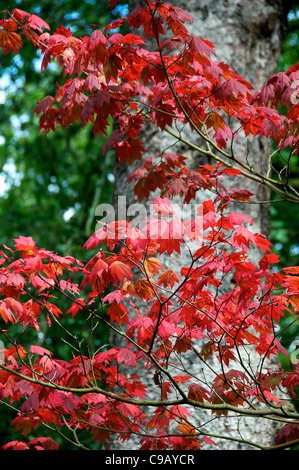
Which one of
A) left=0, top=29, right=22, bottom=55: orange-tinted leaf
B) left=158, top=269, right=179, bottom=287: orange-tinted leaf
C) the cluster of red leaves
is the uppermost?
left=0, top=29, right=22, bottom=55: orange-tinted leaf

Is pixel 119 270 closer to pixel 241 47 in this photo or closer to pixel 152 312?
pixel 152 312

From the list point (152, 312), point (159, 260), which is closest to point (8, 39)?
point (159, 260)

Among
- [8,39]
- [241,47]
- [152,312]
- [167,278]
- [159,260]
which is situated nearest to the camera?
[159,260]

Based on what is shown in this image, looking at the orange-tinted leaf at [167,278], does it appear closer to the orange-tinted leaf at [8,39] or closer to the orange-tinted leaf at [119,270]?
the orange-tinted leaf at [119,270]

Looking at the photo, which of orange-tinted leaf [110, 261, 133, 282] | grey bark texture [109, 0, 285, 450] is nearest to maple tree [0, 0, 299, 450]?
orange-tinted leaf [110, 261, 133, 282]

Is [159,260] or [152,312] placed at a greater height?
[159,260]

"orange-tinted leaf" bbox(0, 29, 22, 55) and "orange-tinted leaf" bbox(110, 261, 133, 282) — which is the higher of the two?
"orange-tinted leaf" bbox(0, 29, 22, 55)

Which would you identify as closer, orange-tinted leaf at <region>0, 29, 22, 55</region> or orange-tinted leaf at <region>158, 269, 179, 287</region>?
orange-tinted leaf at <region>158, 269, 179, 287</region>

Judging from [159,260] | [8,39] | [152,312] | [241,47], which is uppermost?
[241,47]

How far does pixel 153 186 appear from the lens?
248 cm

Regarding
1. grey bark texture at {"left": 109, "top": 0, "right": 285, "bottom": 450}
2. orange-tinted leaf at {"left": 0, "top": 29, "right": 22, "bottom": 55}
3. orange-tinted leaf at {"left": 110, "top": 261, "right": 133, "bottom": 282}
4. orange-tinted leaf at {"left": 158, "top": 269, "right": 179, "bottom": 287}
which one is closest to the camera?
orange-tinted leaf at {"left": 110, "top": 261, "right": 133, "bottom": 282}

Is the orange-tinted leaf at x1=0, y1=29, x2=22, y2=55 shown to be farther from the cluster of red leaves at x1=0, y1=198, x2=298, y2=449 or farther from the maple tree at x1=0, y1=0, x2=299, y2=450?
the cluster of red leaves at x1=0, y1=198, x2=298, y2=449
